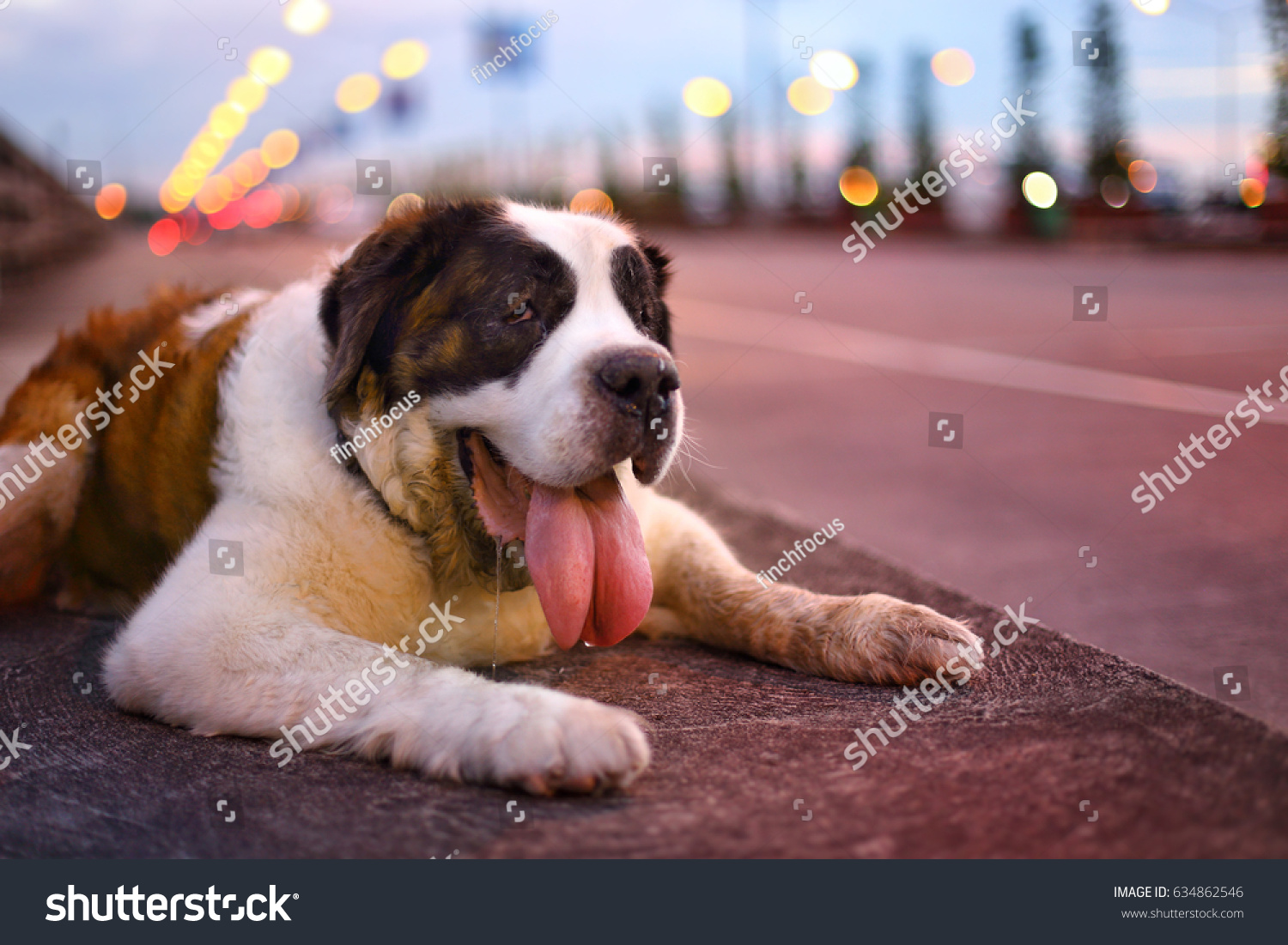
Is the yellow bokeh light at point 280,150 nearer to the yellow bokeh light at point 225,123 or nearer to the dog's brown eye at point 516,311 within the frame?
the yellow bokeh light at point 225,123

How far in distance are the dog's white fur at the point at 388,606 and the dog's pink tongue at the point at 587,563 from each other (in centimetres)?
16

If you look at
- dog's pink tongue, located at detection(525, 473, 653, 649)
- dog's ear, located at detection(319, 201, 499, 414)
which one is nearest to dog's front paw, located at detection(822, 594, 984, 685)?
dog's pink tongue, located at detection(525, 473, 653, 649)

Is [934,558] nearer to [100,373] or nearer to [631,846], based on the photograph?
[631,846]

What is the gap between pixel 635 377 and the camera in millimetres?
2506

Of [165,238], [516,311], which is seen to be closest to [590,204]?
[516,311]

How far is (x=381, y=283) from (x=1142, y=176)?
16.2 metres

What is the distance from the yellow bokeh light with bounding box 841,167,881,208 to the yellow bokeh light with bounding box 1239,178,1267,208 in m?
28.4

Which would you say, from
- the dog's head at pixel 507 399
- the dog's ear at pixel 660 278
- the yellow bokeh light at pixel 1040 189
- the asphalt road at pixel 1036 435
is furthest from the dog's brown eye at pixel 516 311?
the yellow bokeh light at pixel 1040 189

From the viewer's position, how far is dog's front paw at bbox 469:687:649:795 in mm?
1972

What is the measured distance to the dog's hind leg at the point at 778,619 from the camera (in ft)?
8.70

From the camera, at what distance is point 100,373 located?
3561 mm

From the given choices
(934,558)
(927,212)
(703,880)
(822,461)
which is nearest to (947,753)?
(703,880)

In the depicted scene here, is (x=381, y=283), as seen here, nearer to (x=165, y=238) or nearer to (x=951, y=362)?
(x=951, y=362)

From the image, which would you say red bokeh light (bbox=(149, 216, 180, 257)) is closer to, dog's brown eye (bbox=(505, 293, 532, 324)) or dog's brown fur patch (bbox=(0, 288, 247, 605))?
dog's brown fur patch (bbox=(0, 288, 247, 605))
